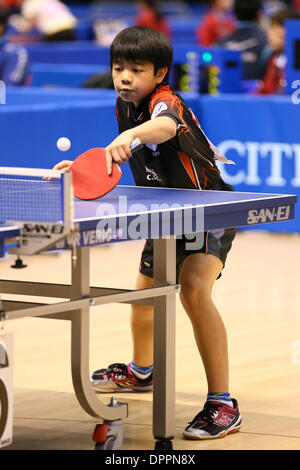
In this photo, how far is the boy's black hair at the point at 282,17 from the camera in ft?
38.4

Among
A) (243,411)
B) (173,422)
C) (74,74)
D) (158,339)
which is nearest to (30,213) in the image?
(158,339)

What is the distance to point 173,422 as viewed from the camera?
4.63 m

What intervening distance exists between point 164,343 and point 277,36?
7692mm

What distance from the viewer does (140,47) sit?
184 inches

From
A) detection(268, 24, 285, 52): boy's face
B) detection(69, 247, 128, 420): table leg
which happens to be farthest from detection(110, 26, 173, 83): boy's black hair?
detection(268, 24, 285, 52): boy's face

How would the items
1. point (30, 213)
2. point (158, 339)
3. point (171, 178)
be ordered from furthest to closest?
1. point (171, 178)
2. point (158, 339)
3. point (30, 213)

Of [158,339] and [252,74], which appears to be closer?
[158,339]

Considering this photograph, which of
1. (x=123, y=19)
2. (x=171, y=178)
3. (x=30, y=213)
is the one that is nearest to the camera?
(x=30, y=213)

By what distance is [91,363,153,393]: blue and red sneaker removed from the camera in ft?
18.1

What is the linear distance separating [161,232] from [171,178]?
0.70 meters

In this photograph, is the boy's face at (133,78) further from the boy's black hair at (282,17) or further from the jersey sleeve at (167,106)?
the boy's black hair at (282,17)

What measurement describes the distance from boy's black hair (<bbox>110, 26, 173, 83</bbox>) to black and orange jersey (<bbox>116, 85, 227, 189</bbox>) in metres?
0.14

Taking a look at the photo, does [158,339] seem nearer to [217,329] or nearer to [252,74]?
[217,329]

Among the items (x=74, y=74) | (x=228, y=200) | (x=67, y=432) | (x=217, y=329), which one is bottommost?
(x=67, y=432)
